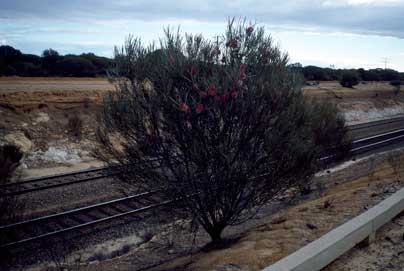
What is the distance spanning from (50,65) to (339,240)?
65549mm

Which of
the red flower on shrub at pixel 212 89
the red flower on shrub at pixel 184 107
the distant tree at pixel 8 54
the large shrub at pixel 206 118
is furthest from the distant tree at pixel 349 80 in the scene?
the red flower on shrub at pixel 184 107

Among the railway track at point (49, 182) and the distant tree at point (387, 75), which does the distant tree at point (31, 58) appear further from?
the distant tree at point (387, 75)

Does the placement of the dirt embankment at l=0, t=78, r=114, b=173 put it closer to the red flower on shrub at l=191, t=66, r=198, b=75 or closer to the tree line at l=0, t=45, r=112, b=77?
the red flower on shrub at l=191, t=66, r=198, b=75

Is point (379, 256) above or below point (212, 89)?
below

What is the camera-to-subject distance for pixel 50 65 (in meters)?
67.0

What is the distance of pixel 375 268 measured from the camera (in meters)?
6.18

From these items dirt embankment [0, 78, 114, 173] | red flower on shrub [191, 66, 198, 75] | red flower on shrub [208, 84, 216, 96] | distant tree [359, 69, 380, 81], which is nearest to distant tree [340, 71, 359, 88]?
distant tree [359, 69, 380, 81]

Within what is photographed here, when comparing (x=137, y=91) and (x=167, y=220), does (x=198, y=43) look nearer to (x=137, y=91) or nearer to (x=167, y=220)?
(x=137, y=91)

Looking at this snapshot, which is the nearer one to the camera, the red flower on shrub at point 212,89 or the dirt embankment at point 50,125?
the red flower on shrub at point 212,89

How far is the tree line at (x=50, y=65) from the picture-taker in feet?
204

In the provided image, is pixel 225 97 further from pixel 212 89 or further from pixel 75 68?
pixel 75 68

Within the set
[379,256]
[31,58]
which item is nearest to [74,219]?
[379,256]

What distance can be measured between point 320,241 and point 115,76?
22.8 ft

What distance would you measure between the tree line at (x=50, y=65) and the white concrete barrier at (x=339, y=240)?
2108 inches
